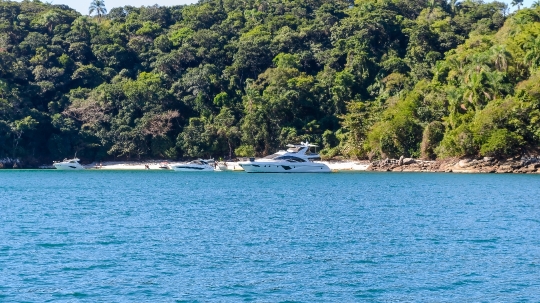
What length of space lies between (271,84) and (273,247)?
63.8m

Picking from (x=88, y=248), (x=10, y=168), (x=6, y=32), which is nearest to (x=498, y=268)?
(x=88, y=248)

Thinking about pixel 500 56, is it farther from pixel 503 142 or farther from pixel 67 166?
pixel 67 166

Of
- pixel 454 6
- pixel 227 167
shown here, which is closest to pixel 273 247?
pixel 227 167

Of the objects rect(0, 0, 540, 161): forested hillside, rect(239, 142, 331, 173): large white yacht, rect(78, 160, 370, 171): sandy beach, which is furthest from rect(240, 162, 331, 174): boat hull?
rect(0, 0, 540, 161): forested hillside

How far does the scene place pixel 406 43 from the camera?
98.2 meters

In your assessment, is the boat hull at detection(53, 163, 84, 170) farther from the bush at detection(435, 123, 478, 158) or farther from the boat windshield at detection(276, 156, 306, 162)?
the bush at detection(435, 123, 478, 158)

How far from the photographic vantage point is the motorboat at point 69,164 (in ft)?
280

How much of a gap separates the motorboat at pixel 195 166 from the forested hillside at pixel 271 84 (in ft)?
10.6

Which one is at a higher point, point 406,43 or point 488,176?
point 406,43

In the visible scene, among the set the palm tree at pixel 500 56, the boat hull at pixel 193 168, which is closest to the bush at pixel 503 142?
the palm tree at pixel 500 56

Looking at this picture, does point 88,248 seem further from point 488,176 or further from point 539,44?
point 539,44

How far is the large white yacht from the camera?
7375 cm

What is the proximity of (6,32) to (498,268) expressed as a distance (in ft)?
302

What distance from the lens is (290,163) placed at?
74000 millimetres
